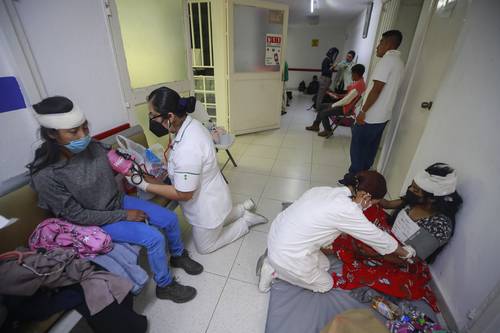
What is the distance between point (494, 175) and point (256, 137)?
131 inches

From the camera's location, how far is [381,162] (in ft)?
9.37

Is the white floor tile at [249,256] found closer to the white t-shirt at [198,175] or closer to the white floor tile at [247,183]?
the white t-shirt at [198,175]

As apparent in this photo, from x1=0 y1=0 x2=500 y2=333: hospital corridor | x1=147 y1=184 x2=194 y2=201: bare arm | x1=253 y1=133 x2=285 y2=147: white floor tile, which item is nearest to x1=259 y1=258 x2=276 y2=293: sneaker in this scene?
x1=0 y1=0 x2=500 y2=333: hospital corridor

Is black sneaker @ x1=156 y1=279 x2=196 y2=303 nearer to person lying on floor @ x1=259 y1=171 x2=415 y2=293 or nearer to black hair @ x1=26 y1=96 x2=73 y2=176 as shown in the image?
person lying on floor @ x1=259 y1=171 x2=415 y2=293

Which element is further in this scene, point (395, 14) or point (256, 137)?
point (256, 137)

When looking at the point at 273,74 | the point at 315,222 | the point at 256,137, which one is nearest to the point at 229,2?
the point at 273,74

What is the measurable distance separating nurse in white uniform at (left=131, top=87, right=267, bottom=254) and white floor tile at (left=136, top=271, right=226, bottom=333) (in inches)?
11.2

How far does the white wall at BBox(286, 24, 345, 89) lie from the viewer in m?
8.68

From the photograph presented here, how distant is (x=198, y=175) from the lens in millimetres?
1439

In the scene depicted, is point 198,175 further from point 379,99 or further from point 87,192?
point 379,99

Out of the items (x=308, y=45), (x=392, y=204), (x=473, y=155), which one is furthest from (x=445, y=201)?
(x=308, y=45)

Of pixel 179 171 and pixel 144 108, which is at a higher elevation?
pixel 144 108

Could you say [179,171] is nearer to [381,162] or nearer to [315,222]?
[315,222]

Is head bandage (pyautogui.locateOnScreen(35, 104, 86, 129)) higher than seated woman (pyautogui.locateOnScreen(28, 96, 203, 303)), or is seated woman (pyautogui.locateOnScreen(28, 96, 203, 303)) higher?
head bandage (pyautogui.locateOnScreen(35, 104, 86, 129))
